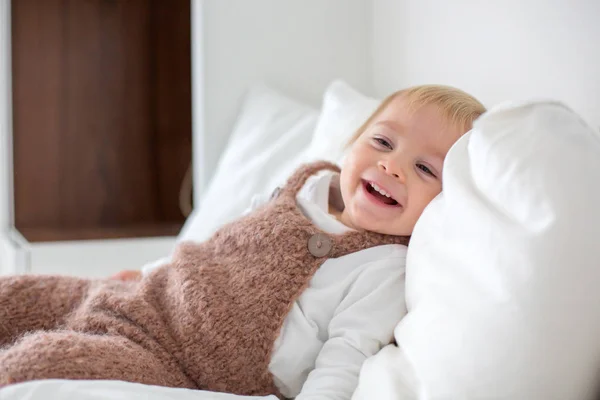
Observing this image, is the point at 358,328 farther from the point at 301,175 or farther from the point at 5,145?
the point at 5,145

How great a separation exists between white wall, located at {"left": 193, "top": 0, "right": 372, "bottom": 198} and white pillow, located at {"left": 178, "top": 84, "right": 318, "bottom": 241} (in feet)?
0.38

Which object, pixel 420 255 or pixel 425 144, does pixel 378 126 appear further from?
pixel 420 255

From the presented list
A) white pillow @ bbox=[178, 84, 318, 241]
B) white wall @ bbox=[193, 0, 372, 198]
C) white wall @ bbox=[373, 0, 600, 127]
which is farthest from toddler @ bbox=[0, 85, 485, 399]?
white wall @ bbox=[193, 0, 372, 198]

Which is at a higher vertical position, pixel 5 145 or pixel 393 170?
pixel 393 170

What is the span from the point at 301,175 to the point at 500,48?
1.45 feet

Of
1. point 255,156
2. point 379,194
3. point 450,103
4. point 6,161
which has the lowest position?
point 6,161

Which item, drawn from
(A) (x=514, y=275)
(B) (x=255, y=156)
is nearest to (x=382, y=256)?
(A) (x=514, y=275)

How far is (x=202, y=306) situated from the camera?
34.9 inches

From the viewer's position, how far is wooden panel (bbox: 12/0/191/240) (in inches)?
90.4

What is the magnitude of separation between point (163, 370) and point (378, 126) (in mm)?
483

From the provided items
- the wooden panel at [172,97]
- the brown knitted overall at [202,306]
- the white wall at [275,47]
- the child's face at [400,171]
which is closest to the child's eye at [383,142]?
the child's face at [400,171]

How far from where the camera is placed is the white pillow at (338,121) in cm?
131

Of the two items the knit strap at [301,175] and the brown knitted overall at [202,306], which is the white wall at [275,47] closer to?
the knit strap at [301,175]

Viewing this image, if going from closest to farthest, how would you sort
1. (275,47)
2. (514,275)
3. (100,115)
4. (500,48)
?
(514,275), (500,48), (275,47), (100,115)
